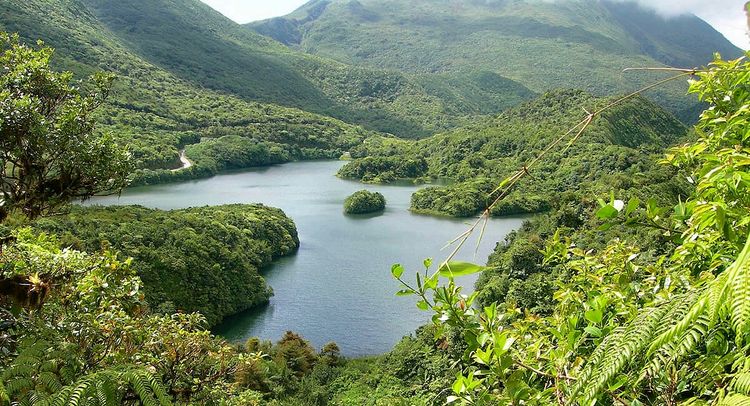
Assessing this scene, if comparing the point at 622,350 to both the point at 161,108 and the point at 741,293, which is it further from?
the point at 161,108

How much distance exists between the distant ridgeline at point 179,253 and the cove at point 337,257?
1094 millimetres

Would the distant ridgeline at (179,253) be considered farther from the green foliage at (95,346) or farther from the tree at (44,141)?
the green foliage at (95,346)

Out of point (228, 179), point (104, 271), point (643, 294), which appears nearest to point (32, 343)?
point (104, 271)

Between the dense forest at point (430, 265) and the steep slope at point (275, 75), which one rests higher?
the steep slope at point (275, 75)

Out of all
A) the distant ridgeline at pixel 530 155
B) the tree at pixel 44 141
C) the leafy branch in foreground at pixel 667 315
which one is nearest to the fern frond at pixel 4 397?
the leafy branch in foreground at pixel 667 315

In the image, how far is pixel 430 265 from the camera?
1.50 m

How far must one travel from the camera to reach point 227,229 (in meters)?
32.5

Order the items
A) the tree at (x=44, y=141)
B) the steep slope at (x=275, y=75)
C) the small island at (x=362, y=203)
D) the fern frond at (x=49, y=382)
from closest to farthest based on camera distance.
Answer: the fern frond at (x=49, y=382), the tree at (x=44, y=141), the small island at (x=362, y=203), the steep slope at (x=275, y=75)

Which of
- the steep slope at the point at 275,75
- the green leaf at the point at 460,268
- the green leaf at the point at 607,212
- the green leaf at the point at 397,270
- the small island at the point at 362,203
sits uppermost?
the steep slope at the point at 275,75

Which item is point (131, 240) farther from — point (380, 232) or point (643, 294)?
point (643, 294)

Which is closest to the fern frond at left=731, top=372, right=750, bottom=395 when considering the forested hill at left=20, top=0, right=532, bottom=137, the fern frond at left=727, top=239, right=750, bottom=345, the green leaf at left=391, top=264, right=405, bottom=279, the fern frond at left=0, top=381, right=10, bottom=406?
the fern frond at left=727, top=239, right=750, bottom=345

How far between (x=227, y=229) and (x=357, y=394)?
18237 mm

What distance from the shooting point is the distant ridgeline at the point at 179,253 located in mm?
24891

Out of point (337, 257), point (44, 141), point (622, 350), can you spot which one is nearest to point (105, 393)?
point (622, 350)
